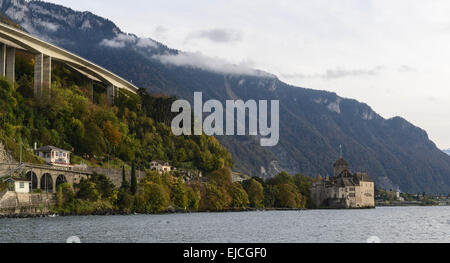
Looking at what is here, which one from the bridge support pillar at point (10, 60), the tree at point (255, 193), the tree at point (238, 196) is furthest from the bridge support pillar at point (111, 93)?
the tree at point (255, 193)

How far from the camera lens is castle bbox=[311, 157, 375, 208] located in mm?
179125

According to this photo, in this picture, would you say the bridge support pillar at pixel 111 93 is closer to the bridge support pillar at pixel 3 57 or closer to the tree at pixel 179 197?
the bridge support pillar at pixel 3 57

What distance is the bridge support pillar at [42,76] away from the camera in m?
117

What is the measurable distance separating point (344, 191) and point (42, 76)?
101 meters

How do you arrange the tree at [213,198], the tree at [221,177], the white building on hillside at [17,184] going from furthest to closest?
1. the tree at [221,177]
2. the tree at [213,198]
3. the white building on hillside at [17,184]

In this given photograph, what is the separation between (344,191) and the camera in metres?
185

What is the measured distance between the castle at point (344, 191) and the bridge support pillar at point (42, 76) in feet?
284

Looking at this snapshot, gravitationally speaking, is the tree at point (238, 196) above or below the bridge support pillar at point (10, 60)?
below

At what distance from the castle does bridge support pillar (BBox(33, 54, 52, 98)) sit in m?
86.5

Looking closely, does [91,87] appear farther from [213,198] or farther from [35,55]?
[213,198]

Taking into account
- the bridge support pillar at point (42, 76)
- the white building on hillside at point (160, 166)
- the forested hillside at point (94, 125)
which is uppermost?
the bridge support pillar at point (42, 76)

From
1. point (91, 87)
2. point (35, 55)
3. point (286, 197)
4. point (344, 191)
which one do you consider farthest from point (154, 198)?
point (344, 191)

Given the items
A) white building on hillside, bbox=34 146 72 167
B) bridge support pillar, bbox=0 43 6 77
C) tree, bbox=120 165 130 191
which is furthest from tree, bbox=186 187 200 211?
bridge support pillar, bbox=0 43 6 77

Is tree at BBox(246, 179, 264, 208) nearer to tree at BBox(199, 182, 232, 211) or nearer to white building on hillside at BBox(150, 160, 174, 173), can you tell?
tree at BBox(199, 182, 232, 211)
